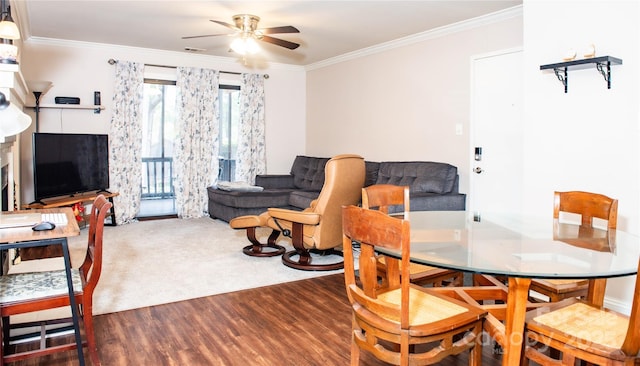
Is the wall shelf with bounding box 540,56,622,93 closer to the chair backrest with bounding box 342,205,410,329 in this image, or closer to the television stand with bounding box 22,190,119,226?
the chair backrest with bounding box 342,205,410,329

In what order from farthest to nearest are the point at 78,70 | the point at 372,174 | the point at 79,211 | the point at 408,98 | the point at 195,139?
the point at 195,139 → the point at 78,70 → the point at 372,174 → the point at 408,98 → the point at 79,211

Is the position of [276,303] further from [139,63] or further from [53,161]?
[139,63]

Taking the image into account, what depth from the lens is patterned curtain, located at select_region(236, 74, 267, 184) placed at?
288 inches

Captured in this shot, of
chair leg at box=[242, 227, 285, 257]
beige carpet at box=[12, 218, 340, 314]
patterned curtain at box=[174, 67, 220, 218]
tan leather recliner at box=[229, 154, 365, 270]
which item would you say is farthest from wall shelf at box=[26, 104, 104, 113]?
tan leather recliner at box=[229, 154, 365, 270]

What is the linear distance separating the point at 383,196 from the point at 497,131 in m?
2.47

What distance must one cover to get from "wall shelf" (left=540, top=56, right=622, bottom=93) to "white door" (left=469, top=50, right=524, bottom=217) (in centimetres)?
121

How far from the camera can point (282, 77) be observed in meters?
7.69

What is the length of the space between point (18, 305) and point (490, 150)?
4218mm

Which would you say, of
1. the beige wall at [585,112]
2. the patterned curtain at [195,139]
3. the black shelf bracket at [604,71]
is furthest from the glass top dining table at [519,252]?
the patterned curtain at [195,139]

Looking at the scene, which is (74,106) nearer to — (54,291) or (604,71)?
(54,291)

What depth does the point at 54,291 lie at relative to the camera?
212cm

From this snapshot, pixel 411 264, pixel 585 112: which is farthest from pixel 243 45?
pixel 585 112

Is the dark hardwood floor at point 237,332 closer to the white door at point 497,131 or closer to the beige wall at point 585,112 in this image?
the beige wall at point 585,112

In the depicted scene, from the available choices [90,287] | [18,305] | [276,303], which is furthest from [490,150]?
[18,305]
